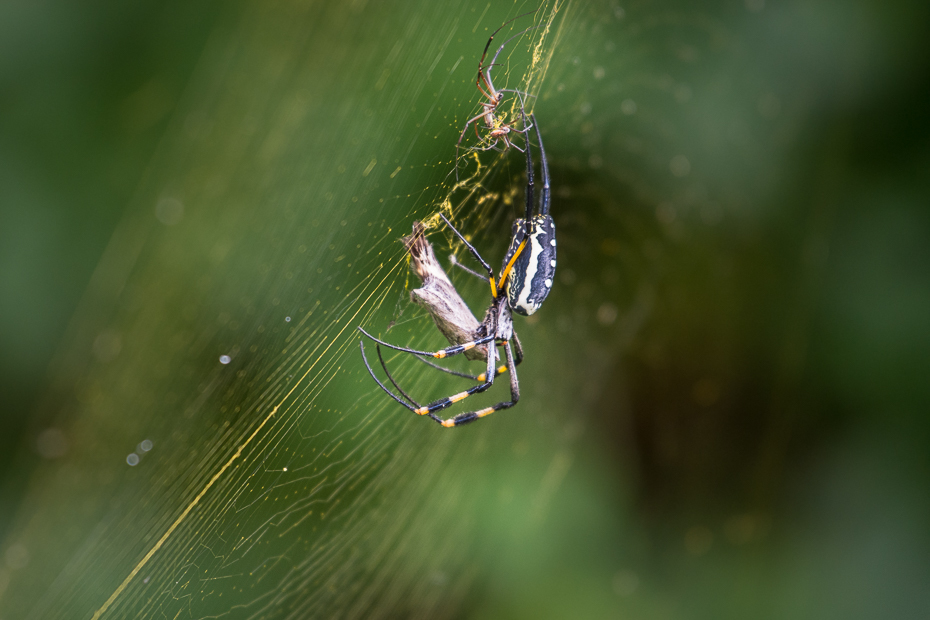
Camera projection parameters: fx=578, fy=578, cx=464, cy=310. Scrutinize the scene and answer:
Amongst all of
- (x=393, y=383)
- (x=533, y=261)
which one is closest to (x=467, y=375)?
(x=393, y=383)

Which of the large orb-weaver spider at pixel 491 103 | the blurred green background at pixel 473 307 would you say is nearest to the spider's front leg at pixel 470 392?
the blurred green background at pixel 473 307

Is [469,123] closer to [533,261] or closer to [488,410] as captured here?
[533,261]

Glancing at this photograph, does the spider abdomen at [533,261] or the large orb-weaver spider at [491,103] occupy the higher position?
the large orb-weaver spider at [491,103]

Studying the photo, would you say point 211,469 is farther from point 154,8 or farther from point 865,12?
point 865,12

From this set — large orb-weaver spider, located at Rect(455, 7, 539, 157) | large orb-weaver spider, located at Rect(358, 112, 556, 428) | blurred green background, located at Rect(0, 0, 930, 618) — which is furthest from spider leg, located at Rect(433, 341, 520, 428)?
large orb-weaver spider, located at Rect(455, 7, 539, 157)

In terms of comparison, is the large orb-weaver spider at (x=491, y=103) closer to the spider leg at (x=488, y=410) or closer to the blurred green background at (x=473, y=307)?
the blurred green background at (x=473, y=307)

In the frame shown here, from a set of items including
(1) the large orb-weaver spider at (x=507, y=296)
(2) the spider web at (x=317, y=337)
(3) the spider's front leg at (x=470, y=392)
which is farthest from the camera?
(3) the spider's front leg at (x=470, y=392)

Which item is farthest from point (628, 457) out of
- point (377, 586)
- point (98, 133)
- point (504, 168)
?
point (98, 133)

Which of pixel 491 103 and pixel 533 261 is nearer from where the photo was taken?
pixel 491 103

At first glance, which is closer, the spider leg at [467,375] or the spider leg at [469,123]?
the spider leg at [469,123]
